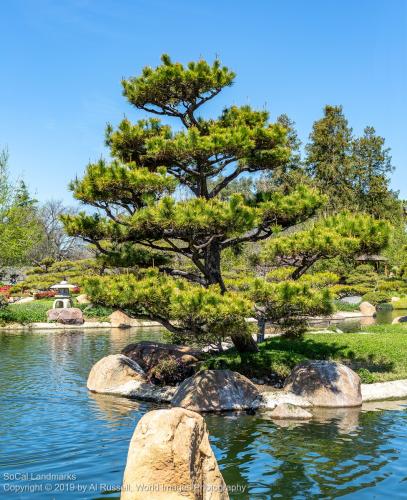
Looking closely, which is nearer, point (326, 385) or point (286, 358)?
point (326, 385)

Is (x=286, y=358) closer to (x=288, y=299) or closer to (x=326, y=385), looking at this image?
(x=326, y=385)

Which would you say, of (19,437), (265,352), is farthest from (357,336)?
(19,437)

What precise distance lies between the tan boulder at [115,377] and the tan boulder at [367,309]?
2927 cm

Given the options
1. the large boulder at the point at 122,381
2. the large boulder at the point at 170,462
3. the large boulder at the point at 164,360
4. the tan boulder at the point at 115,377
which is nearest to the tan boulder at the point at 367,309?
the large boulder at the point at 164,360

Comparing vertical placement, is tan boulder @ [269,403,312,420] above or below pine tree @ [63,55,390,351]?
below

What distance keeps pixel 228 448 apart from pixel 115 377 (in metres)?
6.31

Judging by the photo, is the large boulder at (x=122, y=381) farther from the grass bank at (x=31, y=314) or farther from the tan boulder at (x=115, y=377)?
the grass bank at (x=31, y=314)

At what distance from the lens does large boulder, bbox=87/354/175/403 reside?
14723 mm

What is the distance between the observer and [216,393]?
13.3 meters

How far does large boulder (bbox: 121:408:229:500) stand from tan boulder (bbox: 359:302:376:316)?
1460 inches

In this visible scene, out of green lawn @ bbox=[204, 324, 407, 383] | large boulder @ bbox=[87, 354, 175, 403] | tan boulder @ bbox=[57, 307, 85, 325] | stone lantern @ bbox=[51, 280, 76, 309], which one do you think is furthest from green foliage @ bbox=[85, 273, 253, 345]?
stone lantern @ bbox=[51, 280, 76, 309]

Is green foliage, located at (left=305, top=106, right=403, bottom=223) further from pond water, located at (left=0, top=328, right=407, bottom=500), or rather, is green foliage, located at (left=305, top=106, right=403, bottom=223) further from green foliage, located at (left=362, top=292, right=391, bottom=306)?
pond water, located at (left=0, top=328, right=407, bottom=500)

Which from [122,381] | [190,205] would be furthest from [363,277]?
[190,205]

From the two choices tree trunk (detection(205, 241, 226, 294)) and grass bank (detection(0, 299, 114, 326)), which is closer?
tree trunk (detection(205, 241, 226, 294))
